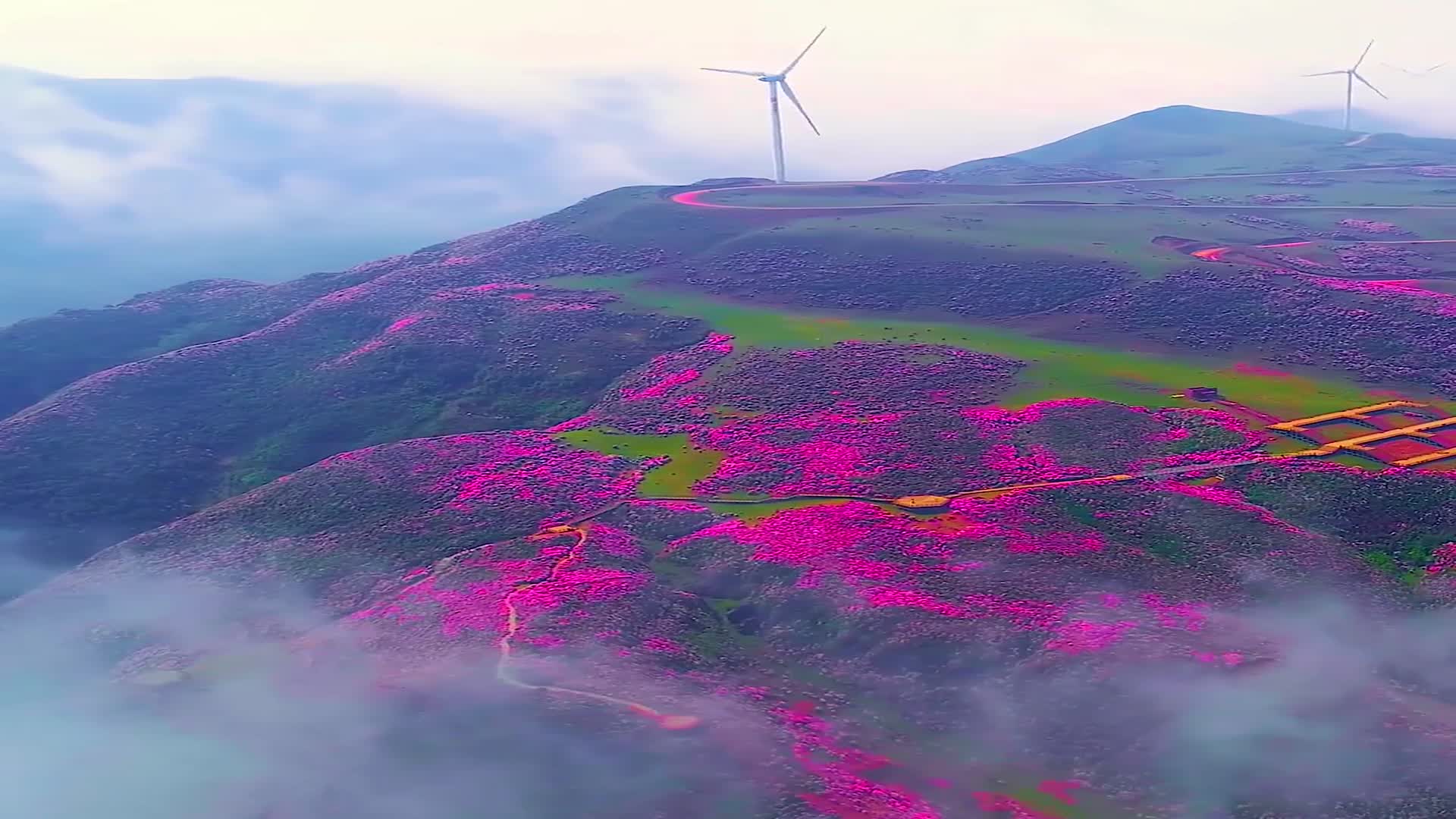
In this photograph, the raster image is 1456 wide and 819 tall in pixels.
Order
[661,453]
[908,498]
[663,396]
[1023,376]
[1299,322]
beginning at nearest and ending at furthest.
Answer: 1. [908,498]
2. [661,453]
3. [1023,376]
4. [663,396]
5. [1299,322]

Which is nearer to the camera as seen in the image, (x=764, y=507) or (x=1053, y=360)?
(x=764, y=507)

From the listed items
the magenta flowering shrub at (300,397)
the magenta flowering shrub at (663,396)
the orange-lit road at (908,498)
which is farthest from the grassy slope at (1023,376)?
the magenta flowering shrub at (300,397)

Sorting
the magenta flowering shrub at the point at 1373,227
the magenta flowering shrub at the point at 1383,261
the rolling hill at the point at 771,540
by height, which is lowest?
the rolling hill at the point at 771,540

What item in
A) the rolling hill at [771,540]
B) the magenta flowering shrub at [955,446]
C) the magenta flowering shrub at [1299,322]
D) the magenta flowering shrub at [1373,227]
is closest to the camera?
the rolling hill at [771,540]

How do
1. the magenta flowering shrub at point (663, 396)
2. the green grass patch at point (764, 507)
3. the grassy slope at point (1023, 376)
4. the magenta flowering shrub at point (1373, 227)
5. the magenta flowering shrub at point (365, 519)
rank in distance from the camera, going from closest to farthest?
the magenta flowering shrub at point (365, 519), the green grass patch at point (764, 507), the grassy slope at point (1023, 376), the magenta flowering shrub at point (663, 396), the magenta flowering shrub at point (1373, 227)

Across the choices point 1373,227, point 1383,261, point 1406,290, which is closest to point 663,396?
point 1406,290

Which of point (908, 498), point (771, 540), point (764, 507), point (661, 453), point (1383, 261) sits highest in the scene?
point (1383, 261)

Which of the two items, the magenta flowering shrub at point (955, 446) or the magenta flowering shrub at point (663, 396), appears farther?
the magenta flowering shrub at point (663, 396)

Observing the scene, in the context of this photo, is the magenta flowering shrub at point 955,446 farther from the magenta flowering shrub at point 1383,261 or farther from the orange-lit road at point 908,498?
the magenta flowering shrub at point 1383,261

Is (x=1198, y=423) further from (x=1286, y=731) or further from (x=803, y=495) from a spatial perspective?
(x=1286, y=731)

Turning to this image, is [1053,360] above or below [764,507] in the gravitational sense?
above

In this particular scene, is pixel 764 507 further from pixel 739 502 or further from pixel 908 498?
pixel 908 498
